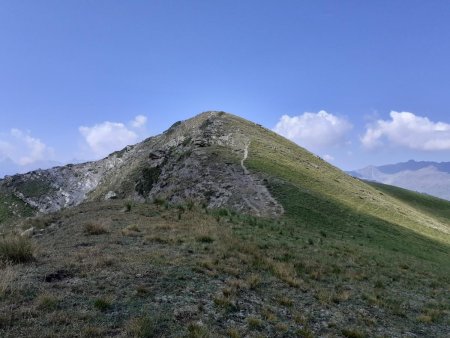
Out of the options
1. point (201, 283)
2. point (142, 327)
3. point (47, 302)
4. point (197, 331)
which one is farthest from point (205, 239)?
point (142, 327)

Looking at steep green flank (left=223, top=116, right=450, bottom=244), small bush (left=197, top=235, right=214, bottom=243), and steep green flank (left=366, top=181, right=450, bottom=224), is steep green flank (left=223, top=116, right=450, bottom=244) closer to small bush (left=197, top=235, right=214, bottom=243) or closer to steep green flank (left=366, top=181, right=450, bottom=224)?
small bush (left=197, top=235, right=214, bottom=243)

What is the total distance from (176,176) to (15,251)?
45.9 meters

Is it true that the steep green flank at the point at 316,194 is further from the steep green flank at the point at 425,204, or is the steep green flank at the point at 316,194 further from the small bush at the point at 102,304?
the small bush at the point at 102,304

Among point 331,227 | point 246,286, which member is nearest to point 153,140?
point 331,227

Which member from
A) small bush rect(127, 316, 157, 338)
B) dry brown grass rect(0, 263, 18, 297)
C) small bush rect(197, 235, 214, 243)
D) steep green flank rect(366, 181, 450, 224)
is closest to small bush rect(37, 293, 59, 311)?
dry brown grass rect(0, 263, 18, 297)

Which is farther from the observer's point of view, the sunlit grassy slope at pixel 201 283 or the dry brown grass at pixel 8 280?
the dry brown grass at pixel 8 280

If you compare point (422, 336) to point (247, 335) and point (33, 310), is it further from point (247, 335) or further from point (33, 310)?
point (33, 310)

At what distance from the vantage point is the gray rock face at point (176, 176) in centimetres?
5186

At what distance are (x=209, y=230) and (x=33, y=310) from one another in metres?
15.4

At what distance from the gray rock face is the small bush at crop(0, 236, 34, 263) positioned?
30.2 m

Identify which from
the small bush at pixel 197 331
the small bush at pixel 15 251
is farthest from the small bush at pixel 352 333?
the small bush at pixel 15 251

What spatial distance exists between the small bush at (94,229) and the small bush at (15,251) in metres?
6.76

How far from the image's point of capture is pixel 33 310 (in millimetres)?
11406

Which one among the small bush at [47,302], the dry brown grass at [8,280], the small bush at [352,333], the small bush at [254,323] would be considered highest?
the dry brown grass at [8,280]
